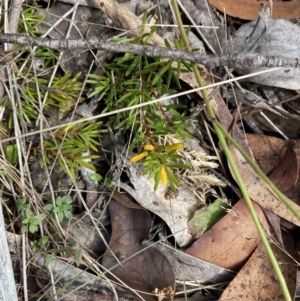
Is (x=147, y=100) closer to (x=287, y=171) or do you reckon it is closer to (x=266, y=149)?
(x=266, y=149)

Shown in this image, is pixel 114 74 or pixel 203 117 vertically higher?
pixel 114 74

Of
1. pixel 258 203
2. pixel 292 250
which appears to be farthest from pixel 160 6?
pixel 292 250

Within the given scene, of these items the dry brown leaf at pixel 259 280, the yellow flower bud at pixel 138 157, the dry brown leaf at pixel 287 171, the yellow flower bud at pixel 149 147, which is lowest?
the dry brown leaf at pixel 259 280

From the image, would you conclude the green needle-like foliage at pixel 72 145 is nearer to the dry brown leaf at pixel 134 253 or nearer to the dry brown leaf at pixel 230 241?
the dry brown leaf at pixel 134 253

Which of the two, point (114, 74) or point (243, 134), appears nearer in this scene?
point (114, 74)

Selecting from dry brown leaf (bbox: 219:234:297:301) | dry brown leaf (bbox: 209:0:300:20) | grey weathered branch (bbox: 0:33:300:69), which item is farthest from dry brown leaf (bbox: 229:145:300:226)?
dry brown leaf (bbox: 209:0:300:20)

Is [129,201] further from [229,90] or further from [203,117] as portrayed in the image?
[229,90]

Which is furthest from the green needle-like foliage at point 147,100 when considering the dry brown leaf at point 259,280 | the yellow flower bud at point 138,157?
the dry brown leaf at point 259,280
